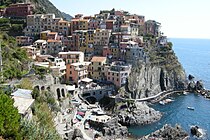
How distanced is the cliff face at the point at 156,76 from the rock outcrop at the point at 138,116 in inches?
257

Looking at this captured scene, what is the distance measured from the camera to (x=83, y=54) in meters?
66.6

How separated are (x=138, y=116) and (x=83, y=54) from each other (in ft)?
65.2

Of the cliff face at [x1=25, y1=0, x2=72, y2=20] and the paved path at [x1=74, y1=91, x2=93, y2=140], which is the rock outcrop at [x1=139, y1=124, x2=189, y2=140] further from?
the cliff face at [x1=25, y1=0, x2=72, y2=20]

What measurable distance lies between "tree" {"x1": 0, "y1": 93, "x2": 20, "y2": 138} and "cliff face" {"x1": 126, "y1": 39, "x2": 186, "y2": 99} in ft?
138

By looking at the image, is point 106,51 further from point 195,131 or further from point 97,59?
point 195,131

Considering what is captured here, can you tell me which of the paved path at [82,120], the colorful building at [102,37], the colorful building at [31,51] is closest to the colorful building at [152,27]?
the colorful building at [102,37]

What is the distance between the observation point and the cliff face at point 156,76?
63938 mm

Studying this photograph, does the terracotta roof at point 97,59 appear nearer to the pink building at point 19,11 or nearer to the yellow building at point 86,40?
the yellow building at point 86,40

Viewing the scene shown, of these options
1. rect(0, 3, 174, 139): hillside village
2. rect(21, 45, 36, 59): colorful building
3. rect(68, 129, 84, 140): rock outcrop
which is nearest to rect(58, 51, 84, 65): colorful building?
rect(0, 3, 174, 139): hillside village

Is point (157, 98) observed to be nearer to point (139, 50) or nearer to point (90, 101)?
point (139, 50)

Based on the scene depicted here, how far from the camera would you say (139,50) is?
219 feet

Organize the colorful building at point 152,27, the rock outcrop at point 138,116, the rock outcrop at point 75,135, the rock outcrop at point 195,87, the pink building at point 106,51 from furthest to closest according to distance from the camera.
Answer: the colorful building at point 152,27
the rock outcrop at point 195,87
the pink building at point 106,51
the rock outcrop at point 138,116
the rock outcrop at point 75,135

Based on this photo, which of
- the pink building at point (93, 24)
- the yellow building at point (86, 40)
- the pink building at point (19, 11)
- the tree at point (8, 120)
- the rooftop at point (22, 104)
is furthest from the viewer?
the pink building at point (19, 11)

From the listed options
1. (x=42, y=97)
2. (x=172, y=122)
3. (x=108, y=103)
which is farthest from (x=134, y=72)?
(x=42, y=97)
